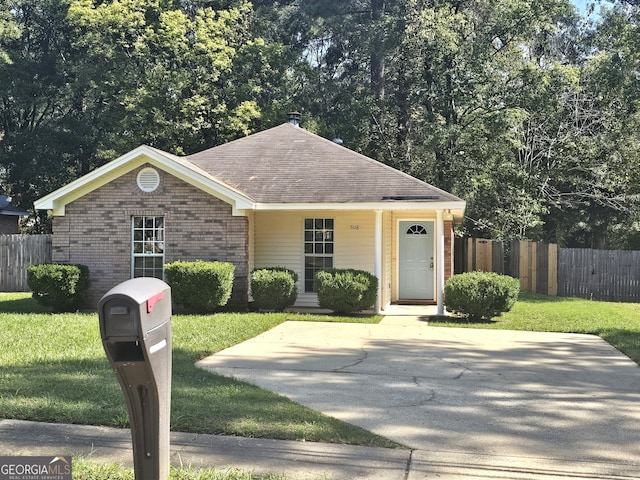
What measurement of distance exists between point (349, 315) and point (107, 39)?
66.7 feet

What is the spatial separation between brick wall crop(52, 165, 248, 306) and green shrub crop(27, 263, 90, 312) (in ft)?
2.33

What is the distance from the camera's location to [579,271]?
21.3 metres

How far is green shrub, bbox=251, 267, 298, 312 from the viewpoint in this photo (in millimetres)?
14750

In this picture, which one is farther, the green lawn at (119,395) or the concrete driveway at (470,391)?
the green lawn at (119,395)

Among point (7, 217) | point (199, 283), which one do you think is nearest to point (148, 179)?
point (199, 283)

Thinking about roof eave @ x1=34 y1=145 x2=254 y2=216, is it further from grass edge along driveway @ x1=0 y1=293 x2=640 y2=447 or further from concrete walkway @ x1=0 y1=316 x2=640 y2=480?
concrete walkway @ x1=0 y1=316 x2=640 y2=480

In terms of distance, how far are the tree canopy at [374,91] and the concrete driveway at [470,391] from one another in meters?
14.0

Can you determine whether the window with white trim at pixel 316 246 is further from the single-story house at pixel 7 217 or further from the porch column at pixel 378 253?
the single-story house at pixel 7 217

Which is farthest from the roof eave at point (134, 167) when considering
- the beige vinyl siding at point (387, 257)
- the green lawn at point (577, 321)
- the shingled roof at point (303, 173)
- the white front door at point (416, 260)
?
the green lawn at point (577, 321)

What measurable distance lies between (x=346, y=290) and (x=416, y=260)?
14.3ft

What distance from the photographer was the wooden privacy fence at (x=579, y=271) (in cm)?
2114

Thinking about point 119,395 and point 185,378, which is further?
point 185,378

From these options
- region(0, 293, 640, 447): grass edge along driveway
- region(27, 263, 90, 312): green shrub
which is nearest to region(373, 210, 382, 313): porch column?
region(0, 293, 640, 447): grass edge along driveway

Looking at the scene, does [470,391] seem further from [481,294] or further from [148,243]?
[148,243]
